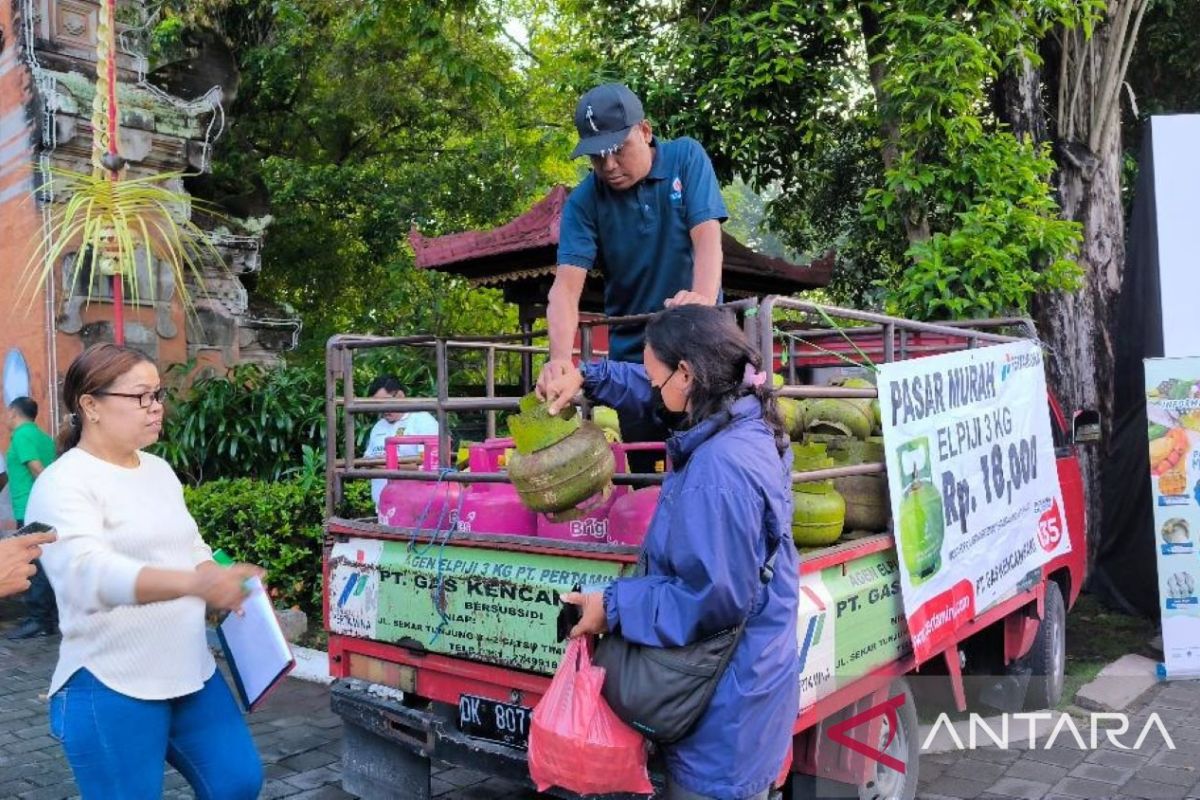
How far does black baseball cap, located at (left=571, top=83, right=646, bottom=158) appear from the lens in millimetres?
3479

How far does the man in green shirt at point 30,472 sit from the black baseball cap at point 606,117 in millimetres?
5637

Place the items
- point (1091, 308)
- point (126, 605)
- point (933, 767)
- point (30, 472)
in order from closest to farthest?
1. point (126, 605)
2. point (933, 767)
3. point (30, 472)
4. point (1091, 308)

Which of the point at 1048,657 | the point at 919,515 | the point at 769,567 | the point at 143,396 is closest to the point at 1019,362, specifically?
the point at 919,515

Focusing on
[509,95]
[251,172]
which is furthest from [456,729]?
[251,172]

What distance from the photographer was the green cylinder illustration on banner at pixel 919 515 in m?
3.73

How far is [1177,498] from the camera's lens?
6.05 m

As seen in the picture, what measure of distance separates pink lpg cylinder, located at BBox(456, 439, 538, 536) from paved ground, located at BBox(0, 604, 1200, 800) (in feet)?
4.69

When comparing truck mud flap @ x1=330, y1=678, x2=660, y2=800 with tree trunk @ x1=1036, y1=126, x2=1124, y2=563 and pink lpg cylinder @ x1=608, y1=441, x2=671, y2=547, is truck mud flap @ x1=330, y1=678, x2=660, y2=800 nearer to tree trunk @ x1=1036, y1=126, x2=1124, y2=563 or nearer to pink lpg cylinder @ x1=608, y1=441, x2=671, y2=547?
pink lpg cylinder @ x1=608, y1=441, x2=671, y2=547

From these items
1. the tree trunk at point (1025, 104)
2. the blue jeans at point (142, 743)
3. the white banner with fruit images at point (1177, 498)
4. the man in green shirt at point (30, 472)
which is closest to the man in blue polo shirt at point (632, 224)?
the blue jeans at point (142, 743)

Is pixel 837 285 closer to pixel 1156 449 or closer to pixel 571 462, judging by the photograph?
pixel 1156 449

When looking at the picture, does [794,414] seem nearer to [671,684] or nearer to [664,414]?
[664,414]

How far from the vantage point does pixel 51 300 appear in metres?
8.55

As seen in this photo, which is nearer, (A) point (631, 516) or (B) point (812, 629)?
(B) point (812, 629)

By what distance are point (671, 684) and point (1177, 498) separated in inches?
197
